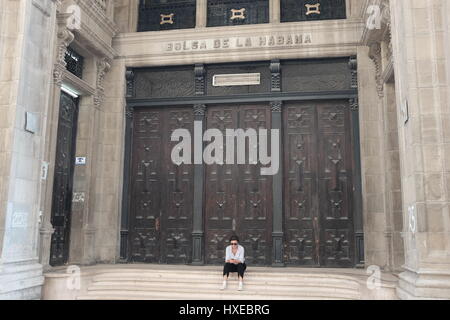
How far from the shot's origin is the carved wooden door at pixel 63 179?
9.75 m

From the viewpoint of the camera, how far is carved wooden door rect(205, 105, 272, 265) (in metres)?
10.6

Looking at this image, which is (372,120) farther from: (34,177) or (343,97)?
(34,177)

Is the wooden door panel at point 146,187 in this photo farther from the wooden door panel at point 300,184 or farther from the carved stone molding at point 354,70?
the carved stone molding at point 354,70

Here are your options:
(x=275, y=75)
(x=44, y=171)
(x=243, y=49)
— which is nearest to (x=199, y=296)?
(x=44, y=171)

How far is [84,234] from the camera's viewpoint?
1031 centimetres

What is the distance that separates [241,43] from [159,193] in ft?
14.7

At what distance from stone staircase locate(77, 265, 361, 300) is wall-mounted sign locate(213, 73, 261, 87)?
4866 mm

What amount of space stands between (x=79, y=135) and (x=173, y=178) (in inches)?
103

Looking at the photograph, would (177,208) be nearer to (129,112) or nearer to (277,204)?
(277,204)

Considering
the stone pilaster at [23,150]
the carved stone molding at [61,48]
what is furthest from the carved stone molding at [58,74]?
the stone pilaster at [23,150]

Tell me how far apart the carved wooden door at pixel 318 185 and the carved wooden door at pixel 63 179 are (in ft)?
17.7

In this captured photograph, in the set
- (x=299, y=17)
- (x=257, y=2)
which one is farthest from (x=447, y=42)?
(x=257, y=2)

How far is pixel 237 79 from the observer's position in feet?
36.8

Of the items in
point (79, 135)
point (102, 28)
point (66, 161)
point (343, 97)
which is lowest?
point (66, 161)
